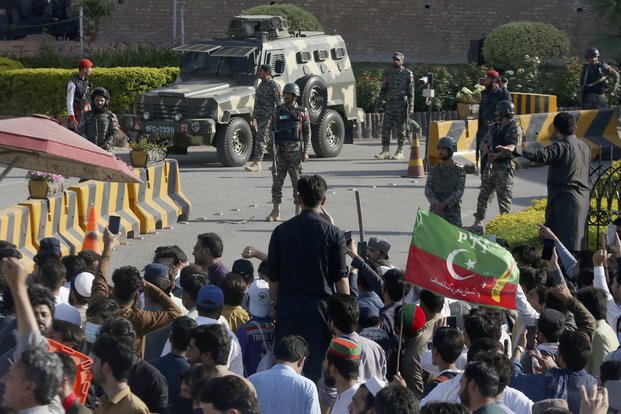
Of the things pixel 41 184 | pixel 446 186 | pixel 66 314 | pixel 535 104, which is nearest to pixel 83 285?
pixel 66 314

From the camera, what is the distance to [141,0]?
38.3 metres

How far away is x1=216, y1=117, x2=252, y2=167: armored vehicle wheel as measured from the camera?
21.6 metres

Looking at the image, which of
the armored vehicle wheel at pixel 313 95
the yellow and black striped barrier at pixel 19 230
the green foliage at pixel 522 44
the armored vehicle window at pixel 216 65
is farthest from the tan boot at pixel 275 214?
the green foliage at pixel 522 44

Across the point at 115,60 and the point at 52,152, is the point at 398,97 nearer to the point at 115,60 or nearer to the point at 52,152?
the point at 115,60

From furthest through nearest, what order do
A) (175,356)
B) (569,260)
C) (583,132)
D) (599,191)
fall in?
1. (583,132)
2. (599,191)
3. (569,260)
4. (175,356)

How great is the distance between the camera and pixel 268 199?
18766 mm

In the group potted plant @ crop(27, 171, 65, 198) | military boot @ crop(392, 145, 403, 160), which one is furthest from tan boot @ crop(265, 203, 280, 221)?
military boot @ crop(392, 145, 403, 160)

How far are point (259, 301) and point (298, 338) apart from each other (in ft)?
5.52

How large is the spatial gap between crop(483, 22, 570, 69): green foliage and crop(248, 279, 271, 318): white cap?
77.9 feet

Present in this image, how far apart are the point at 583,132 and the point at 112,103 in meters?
10.0

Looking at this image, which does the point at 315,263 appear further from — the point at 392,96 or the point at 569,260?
the point at 392,96

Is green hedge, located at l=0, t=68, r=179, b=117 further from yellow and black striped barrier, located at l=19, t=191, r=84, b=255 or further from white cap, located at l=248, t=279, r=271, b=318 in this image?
white cap, located at l=248, t=279, r=271, b=318

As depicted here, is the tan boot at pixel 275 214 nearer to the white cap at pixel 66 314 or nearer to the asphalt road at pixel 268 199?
the asphalt road at pixel 268 199

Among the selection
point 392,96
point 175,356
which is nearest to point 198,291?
point 175,356
